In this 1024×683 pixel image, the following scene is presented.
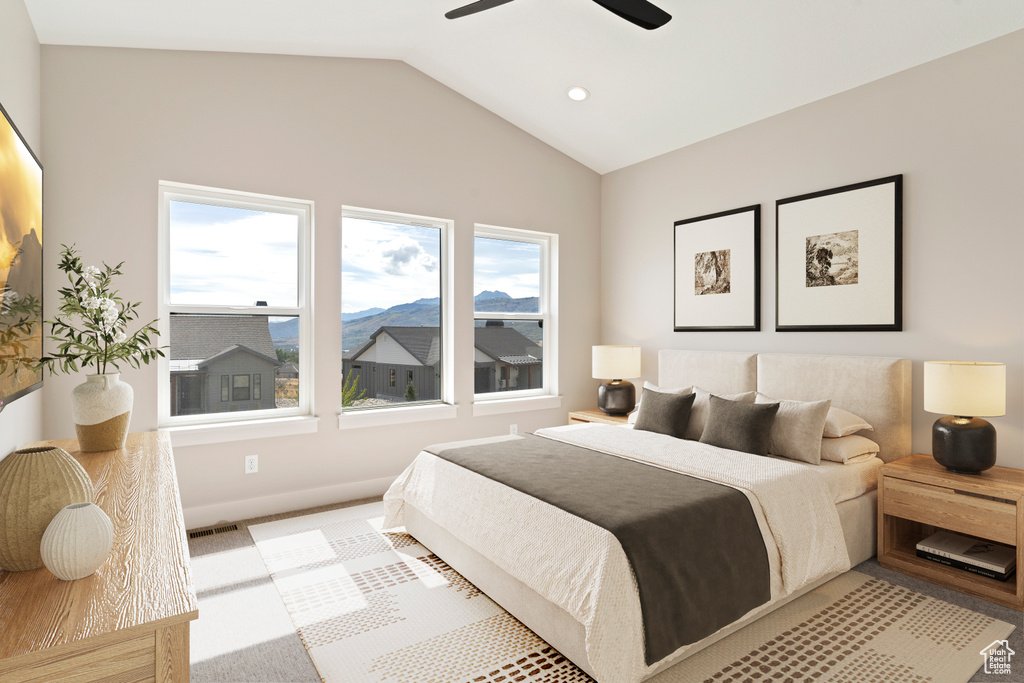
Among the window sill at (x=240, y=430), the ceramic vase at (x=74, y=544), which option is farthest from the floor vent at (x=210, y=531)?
Result: the ceramic vase at (x=74, y=544)

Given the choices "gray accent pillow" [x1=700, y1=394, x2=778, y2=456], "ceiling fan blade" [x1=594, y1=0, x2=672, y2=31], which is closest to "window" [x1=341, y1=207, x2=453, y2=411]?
"gray accent pillow" [x1=700, y1=394, x2=778, y2=456]

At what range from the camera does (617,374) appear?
4.53 meters

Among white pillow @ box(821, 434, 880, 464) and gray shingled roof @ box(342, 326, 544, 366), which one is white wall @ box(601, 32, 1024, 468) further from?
gray shingled roof @ box(342, 326, 544, 366)

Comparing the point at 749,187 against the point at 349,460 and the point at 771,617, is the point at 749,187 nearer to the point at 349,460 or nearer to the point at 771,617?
the point at 771,617

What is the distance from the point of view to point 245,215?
11.9 feet

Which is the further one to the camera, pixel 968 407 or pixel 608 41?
pixel 608 41

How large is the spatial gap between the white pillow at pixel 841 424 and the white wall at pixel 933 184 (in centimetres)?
36

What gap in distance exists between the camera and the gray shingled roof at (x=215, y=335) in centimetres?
340

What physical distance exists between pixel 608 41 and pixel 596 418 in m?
2.74

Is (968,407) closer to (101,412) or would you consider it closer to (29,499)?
(29,499)

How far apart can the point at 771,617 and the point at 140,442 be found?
9.23ft

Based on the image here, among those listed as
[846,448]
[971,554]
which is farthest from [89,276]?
[971,554]

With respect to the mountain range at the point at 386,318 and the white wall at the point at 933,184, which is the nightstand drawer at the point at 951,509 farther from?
the mountain range at the point at 386,318

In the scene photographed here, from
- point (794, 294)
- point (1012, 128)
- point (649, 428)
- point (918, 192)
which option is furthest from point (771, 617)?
point (1012, 128)
